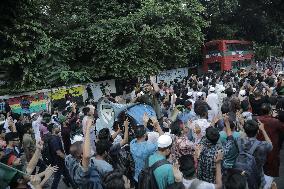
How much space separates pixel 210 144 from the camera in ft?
16.3

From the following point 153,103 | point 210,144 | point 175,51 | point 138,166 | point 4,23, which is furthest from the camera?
point 175,51

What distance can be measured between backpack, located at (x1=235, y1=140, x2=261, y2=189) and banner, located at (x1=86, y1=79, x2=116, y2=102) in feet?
59.3

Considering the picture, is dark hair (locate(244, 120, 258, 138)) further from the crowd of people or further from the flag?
the flag

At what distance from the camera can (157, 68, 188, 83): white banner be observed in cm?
2792

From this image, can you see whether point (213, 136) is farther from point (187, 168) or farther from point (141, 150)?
point (141, 150)

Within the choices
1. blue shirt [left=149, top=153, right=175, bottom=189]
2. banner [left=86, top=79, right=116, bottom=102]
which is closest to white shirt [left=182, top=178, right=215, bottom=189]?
blue shirt [left=149, top=153, right=175, bottom=189]

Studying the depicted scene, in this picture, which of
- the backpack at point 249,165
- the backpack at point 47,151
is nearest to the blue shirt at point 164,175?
the backpack at point 249,165

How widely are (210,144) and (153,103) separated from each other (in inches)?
137

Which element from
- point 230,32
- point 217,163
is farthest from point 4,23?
point 230,32

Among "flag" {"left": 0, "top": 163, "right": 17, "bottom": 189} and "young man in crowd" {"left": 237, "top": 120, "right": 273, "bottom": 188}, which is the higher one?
"flag" {"left": 0, "top": 163, "right": 17, "bottom": 189}

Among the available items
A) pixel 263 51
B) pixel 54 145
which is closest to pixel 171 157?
pixel 54 145

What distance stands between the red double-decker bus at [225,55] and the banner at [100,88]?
10684mm

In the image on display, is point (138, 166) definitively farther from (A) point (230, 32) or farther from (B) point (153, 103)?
(A) point (230, 32)

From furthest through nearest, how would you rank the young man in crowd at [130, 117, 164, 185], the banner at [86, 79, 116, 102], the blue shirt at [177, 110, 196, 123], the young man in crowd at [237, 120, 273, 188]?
the banner at [86, 79, 116, 102] < the blue shirt at [177, 110, 196, 123] < the young man in crowd at [130, 117, 164, 185] < the young man in crowd at [237, 120, 273, 188]
